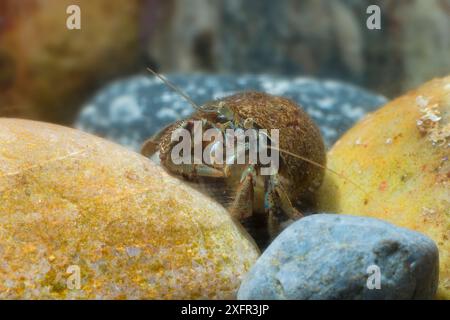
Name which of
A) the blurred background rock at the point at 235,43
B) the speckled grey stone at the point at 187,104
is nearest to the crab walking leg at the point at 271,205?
the speckled grey stone at the point at 187,104

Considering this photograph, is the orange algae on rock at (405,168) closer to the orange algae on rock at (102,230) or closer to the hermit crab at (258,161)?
the hermit crab at (258,161)

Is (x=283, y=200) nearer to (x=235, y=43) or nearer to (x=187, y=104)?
(x=187, y=104)

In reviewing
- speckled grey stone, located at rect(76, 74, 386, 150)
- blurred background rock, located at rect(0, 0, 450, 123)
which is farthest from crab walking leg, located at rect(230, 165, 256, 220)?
blurred background rock, located at rect(0, 0, 450, 123)

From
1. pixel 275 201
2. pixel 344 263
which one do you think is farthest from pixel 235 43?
pixel 344 263

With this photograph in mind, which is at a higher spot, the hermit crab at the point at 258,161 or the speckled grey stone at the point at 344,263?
the hermit crab at the point at 258,161

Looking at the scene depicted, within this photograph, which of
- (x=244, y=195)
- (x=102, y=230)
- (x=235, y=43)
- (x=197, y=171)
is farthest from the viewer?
(x=235, y=43)
